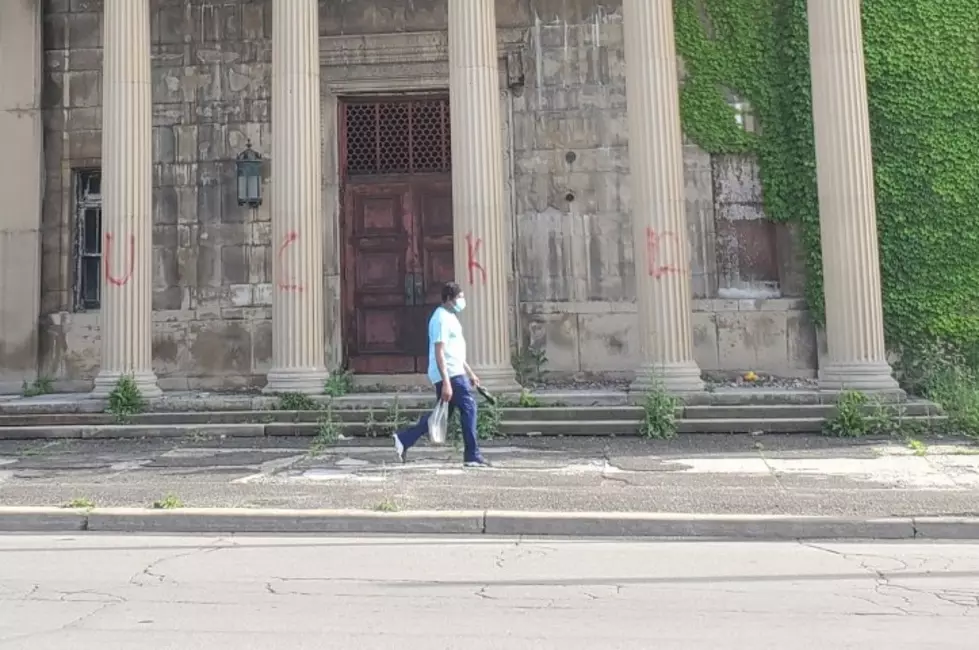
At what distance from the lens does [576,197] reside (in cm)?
1454

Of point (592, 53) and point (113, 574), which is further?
point (592, 53)

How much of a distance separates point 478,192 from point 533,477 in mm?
4839

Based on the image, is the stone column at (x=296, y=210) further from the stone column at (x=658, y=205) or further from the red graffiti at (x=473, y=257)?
the stone column at (x=658, y=205)

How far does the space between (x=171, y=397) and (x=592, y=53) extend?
9.45 meters

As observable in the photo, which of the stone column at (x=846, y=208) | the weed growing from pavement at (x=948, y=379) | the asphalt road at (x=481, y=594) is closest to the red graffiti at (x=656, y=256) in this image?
the stone column at (x=846, y=208)

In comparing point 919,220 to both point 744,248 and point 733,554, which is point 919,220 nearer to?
point 744,248

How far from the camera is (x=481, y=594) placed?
189 inches

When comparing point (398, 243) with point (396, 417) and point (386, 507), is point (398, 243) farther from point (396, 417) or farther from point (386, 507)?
point (386, 507)

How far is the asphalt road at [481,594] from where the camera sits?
401cm

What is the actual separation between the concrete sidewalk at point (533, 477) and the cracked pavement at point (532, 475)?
0.07 ft

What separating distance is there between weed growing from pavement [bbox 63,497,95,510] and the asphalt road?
677 millimetres

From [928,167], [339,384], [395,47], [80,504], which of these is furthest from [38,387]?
[928,167]

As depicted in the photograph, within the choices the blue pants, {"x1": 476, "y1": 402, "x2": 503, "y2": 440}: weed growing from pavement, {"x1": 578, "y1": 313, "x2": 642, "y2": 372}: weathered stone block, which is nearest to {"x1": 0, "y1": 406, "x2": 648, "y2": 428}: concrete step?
{"x1": 476, "y1": 402, "x2": 503, "y2": 440}: weed growing from pavement

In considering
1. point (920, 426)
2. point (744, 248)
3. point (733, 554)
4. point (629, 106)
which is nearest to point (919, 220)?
point (744, 248)
